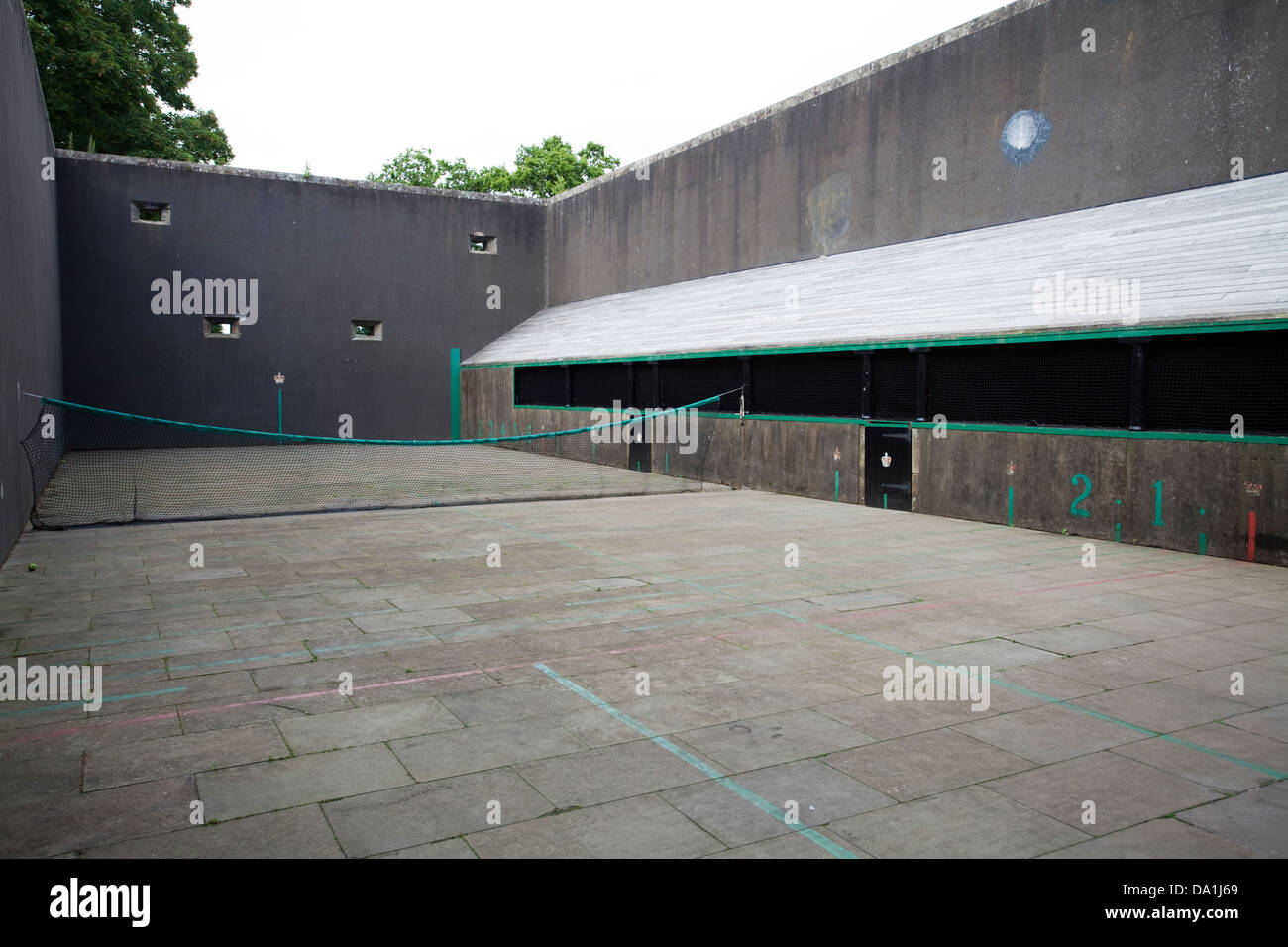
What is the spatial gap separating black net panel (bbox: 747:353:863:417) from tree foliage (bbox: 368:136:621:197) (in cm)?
4149

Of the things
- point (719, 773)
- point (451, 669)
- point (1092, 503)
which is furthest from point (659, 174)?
point (719, 773)

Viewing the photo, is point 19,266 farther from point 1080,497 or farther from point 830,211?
point 1080,497

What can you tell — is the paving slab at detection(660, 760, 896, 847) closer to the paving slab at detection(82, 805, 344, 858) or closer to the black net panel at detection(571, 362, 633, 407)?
the paving slab at detection(82, 805, 344, 858)

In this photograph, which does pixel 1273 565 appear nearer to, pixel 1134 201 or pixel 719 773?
pixel 1134 201

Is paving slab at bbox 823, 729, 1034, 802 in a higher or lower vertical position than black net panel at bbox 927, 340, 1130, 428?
lower

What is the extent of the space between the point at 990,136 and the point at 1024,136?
792 millimetres

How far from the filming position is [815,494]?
17.6 metres

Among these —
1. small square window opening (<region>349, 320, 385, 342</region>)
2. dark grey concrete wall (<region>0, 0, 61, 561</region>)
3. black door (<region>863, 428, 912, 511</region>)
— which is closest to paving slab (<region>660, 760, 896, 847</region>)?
dark grey concrete wall (<region>0, 0, 61, 561</region>)

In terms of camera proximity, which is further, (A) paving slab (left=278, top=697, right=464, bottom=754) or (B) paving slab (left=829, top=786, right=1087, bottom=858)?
(A) paving slab (left=278, top=697, right=464, bottom=754)

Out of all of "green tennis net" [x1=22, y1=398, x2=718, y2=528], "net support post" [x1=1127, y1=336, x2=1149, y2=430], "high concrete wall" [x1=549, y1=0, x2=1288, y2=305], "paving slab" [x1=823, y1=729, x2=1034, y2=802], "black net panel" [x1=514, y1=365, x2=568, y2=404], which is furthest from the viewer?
"black net panel" [x1=514, y1=365, x2=568, y2=404]

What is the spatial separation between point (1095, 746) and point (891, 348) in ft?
35.7

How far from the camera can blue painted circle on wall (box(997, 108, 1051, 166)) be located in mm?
16391

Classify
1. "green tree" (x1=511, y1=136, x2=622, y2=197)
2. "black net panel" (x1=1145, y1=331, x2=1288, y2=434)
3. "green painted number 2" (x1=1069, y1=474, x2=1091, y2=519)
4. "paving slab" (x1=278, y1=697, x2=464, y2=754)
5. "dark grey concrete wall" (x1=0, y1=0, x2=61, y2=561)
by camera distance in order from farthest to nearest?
"green tree" (x1=511, y1=136, x2=622, y2=197)
"green painted number 2" (x1=1069, y1=474, x2=1091, y2=519)
"dark grey concrete wall" (x1=0, y1=0, x2=61, y2=561)
"black net panel" (x1=1145, y1=331, x2=1288, y2=434)
"paving slab" (x1=278, y1=697, x2=464, y2=754)

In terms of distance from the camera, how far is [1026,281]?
14.6 m
